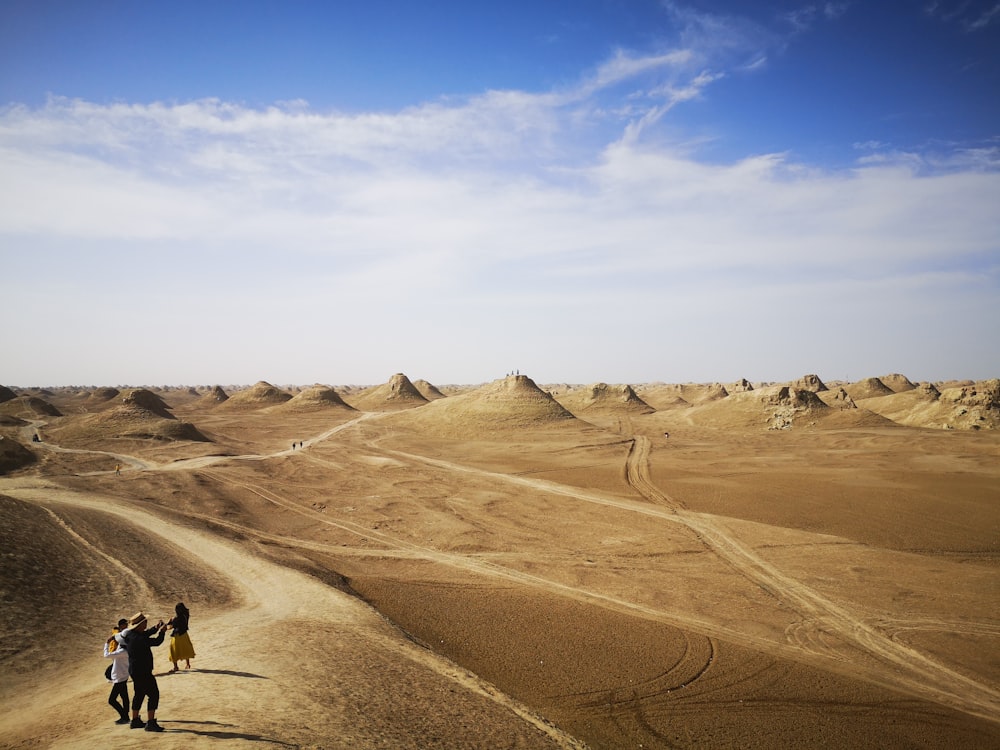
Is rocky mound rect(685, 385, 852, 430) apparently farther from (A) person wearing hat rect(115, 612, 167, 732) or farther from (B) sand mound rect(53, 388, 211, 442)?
(A) person wearing hat rect(115, 612, 167, 732)

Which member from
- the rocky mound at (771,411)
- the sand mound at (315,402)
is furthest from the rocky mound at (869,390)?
the sand mound at (315,402)

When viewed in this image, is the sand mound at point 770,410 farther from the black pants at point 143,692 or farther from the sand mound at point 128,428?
the black pants at point 143,692

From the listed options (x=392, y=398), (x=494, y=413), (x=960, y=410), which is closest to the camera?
(x=960, y=410)

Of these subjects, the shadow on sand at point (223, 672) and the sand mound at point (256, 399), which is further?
the sand mound at point (256, 399)

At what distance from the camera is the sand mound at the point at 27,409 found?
70.2 metres

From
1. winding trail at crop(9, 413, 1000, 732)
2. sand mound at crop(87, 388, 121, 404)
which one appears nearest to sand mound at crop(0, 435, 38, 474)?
winding trail at crop(9, 413, 1000, 732)

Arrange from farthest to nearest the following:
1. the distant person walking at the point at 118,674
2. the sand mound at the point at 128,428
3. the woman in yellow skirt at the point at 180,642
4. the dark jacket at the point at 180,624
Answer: the sand mound at the point at 128,428 < the woman in yellow skirt at the point at 180,642 < the dark jacket at the point at 180,624 < the distant person walking at the point at 118,674

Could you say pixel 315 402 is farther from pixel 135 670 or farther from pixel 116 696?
pixel 135 670

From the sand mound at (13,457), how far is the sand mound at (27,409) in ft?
135

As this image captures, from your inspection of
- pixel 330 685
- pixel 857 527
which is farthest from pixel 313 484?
pixel 857 527

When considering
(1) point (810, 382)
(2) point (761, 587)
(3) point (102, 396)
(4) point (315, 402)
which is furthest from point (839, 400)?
(3) point (102, 396)

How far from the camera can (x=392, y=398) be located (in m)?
105

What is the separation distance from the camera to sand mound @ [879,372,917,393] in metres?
109

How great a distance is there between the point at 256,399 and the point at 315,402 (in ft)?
57.2
